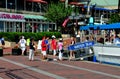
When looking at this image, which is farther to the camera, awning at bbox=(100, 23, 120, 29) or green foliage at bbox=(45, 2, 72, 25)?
green foliage at bbox=(45, 2, 72, 25)

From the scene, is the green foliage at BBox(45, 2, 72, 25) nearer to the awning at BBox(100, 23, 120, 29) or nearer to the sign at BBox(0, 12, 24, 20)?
the sign at BBox(0, 12, 24, 20)

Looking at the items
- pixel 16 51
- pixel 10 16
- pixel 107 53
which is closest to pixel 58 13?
pixel 10 16

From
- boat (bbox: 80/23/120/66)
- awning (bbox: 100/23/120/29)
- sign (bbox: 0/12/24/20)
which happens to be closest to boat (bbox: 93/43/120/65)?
boat (bbox: 80/23/120/66)

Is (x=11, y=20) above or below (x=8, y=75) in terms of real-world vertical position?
above

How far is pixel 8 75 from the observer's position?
16656mm

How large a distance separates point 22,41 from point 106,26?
7463mm

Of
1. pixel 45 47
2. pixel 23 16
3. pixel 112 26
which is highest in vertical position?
pixel 23 16

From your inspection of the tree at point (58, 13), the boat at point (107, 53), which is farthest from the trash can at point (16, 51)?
the tree at point (58, 13)

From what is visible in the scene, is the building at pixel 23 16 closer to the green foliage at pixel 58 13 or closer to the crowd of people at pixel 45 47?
the green foliage at pixel 58 13

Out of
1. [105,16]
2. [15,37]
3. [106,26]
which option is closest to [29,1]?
[15,37]

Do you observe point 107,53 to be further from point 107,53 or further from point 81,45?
point 81,45

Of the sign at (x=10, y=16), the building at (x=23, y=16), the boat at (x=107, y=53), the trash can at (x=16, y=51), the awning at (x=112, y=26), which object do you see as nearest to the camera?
the boat at (x=107, y=53)

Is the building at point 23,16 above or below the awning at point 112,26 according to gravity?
above

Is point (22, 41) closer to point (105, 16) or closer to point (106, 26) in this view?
point (106, 26)
